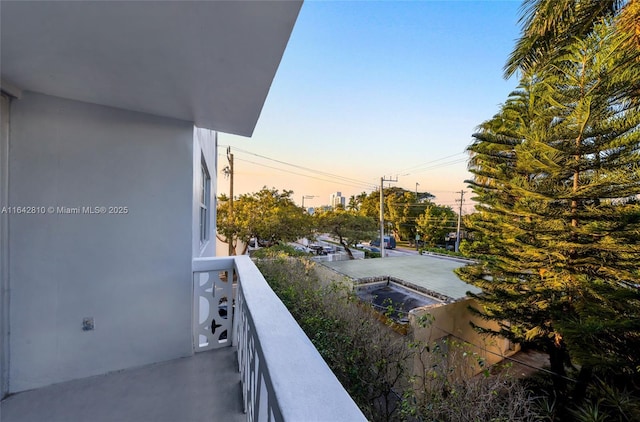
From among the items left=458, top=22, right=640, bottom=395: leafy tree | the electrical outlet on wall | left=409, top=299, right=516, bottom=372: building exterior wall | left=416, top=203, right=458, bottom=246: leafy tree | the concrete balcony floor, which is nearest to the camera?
the concrete balcony floor

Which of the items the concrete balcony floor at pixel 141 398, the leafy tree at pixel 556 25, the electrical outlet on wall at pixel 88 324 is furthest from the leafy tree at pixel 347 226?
the electrical outlet on wall at pixel 88 324

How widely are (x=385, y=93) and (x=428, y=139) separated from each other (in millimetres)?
3417

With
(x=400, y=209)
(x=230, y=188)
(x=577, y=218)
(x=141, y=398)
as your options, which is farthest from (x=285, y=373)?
(x=400, y=209)

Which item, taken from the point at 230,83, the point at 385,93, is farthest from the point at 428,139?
the point at 230,83

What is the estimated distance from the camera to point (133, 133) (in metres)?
1.99

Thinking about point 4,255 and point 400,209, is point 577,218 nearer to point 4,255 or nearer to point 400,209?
point 4,255

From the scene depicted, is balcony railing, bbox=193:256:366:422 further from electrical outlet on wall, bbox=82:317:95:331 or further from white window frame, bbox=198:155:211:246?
white window frame, bbox=198:155:211:246

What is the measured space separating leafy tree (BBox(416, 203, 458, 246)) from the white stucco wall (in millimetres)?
22039

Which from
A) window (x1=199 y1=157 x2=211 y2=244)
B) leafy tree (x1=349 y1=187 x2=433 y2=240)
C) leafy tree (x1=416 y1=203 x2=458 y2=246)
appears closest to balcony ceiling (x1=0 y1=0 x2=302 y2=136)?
window (x1=199 y1=157 x2=211 y2=244)

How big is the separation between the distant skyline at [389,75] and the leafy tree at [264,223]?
2.81 metres

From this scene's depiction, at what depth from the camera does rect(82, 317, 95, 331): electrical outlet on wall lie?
1.86 m

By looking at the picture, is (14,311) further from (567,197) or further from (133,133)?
(567,197)

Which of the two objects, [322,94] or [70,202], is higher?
[322,94]

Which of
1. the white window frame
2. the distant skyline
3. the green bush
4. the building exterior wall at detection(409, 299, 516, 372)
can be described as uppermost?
the distant skyline
